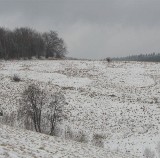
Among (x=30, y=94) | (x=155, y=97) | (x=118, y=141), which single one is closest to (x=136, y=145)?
(x=118, y=141)

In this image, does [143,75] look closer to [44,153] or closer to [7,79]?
[7,79]

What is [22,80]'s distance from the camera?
Result: 5791 cm

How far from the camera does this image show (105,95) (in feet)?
168

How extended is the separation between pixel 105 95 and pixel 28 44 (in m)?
46.3

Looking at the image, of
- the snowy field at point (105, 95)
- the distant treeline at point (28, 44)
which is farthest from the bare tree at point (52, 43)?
the snowy field at point (105, 95)

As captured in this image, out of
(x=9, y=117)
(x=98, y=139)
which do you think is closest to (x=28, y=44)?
(x=9, y=117)

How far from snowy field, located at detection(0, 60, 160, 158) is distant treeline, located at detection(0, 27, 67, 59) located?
→ 14024 millimetres

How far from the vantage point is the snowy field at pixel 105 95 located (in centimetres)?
3847

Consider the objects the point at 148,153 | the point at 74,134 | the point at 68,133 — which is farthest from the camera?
the point at 68,133

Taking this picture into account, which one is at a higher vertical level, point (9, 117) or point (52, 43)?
point (52, 43)

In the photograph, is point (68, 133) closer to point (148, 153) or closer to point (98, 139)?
point (98, 139)

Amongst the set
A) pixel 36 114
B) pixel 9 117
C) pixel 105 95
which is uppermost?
pixel 105 95

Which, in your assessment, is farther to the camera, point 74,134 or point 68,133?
point 68,133

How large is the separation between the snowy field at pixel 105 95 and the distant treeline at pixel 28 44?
14.0m
